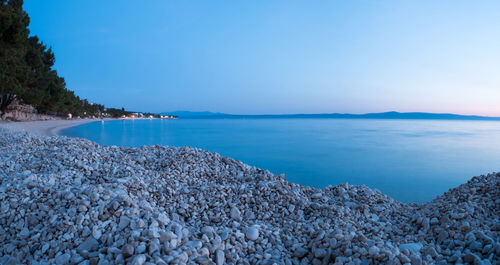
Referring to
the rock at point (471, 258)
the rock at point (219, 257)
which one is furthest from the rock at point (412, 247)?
the rock at point (219, 257)

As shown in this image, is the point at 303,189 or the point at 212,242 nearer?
the point at 212,242

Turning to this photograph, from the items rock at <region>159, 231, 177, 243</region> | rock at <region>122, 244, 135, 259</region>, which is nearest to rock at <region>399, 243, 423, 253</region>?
rock at <region>159, 231, 177, 243</region>

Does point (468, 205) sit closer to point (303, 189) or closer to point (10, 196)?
point (303, 189)

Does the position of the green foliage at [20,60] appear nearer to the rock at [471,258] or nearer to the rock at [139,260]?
the rock at [139,260]

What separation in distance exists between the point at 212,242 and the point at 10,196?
2.74 m

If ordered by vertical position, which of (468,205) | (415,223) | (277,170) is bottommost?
(277,170)

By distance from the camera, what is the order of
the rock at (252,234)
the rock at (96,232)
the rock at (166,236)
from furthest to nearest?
the rock at (252,234), the rock at (96,232), the rock at (166,236)

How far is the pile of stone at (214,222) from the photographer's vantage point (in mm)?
2771

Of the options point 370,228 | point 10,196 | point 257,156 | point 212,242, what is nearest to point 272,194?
point 370,228

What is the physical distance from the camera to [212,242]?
3027mm

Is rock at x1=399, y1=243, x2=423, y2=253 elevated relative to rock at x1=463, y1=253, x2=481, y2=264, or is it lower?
lower

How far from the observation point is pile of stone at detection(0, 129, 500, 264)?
2771 millimetres

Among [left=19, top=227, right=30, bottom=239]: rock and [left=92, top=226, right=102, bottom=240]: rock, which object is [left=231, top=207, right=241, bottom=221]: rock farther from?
[left=19, top=227, right=30, bottom=239]: rock

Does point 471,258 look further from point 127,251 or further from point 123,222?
point 123,222
